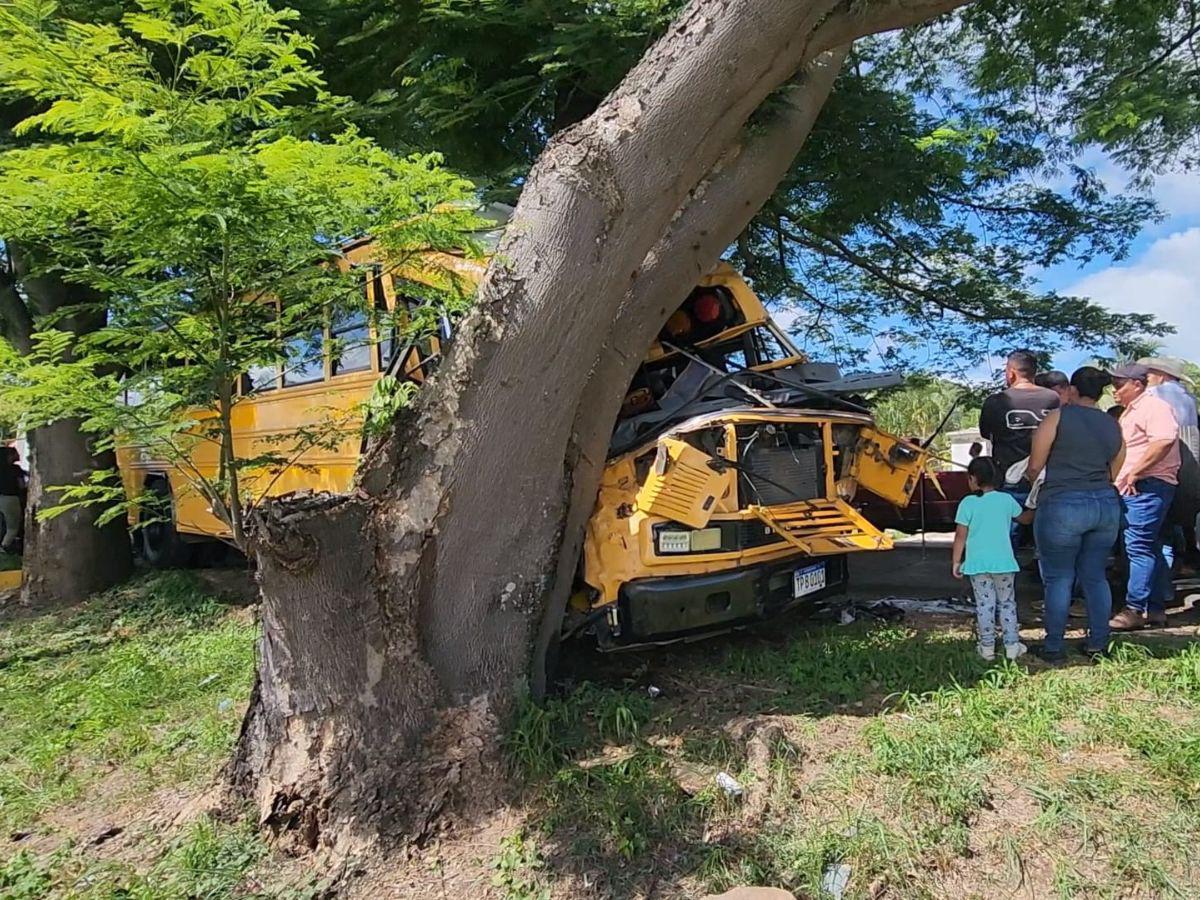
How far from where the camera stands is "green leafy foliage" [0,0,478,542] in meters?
2.79

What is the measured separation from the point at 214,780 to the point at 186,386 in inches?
68.8

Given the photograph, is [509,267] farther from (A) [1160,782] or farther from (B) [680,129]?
(A) [1160,782]

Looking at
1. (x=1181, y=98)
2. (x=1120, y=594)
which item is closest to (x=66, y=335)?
(x=1120, y=594)

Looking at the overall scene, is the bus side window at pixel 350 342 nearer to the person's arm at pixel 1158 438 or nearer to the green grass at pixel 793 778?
the green grass at pixel 793 778

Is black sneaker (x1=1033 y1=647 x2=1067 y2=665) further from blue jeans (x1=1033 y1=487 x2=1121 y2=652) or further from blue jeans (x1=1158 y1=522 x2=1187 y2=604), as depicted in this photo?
blue jeans (x1=1158 y1=522 x2=1187 y2=604)

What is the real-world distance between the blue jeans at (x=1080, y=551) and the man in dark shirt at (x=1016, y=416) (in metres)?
0.69

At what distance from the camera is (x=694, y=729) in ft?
12.6

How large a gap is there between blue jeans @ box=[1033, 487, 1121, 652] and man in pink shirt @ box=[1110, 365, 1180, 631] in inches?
27.7

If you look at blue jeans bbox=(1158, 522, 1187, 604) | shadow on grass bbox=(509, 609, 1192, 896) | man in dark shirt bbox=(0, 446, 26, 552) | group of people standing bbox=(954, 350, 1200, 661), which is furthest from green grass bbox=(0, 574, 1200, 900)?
man in dark shirt bbox=(0, 446, 26, 552)

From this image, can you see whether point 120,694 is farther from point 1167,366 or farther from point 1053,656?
point 1167,366

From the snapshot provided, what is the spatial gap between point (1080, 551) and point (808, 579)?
1476 millimetres

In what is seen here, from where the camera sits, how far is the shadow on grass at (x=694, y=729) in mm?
3109

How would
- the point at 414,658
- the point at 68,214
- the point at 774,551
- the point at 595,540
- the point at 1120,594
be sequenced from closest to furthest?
the point at 68,214, the point at 414,658, the point at 595,540, the point at 774,551, the point at 1120,594

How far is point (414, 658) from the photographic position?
3475mm
